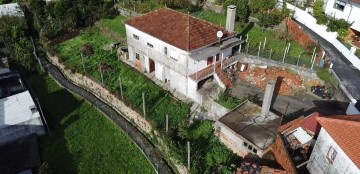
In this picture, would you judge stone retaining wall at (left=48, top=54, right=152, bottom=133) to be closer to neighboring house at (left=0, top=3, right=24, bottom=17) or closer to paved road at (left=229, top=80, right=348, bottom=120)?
paved road at (left=229, top=80, right=348, bottom=120)

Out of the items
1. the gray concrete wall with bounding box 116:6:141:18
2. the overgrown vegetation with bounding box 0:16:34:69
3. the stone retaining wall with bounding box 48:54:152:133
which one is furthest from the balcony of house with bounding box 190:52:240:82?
the overgrown vegetation with bounding box 0:16:34:69

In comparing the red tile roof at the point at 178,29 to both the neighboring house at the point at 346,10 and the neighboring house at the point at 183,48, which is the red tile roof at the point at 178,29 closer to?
the neighboring house at the point at 183,48

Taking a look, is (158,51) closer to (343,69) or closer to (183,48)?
(183,48)

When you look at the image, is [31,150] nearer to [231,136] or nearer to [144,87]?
[144,87]

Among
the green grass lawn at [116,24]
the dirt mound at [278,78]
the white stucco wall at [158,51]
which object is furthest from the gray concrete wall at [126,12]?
the dirt mound at [278,78]

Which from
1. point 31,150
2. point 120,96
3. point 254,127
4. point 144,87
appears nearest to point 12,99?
point 31,150

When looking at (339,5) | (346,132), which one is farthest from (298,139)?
(339,5)
